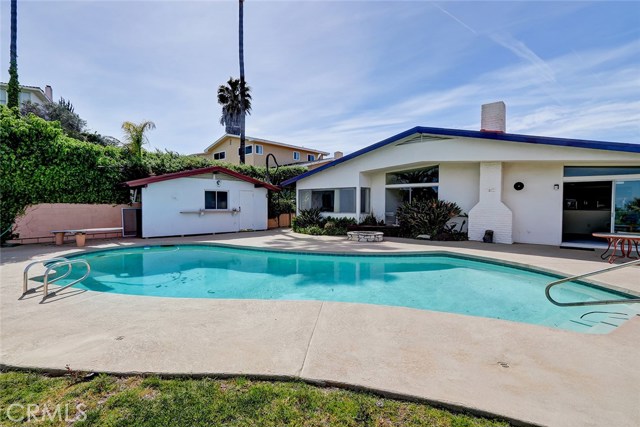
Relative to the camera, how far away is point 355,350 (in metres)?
3.12

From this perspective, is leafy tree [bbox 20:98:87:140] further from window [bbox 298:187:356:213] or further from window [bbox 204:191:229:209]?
window [bbox 298:187:356:213]

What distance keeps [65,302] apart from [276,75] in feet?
39.7

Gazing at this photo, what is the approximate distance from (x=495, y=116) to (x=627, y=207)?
5673 millimetres

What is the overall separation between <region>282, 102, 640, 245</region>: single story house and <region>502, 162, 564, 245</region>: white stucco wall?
A: 0.03 metres

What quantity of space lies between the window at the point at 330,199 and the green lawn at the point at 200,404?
1303 cm

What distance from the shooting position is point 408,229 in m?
13.6

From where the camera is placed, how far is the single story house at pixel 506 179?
31.8 ft

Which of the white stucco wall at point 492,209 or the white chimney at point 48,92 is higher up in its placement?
the white chimney at point 48,92

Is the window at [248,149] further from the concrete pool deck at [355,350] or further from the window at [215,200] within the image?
the concrete pool deck at [355,350]

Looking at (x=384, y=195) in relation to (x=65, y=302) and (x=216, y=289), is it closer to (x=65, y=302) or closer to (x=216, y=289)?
(x=216, y=289)

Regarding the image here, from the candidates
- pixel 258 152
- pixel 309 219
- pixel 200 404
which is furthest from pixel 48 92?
pixel 200 404

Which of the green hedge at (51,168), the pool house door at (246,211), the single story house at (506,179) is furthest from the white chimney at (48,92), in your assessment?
the single story house at (506,179)

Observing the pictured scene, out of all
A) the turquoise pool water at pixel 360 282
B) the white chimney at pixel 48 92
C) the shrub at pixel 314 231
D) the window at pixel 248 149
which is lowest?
the turquoise pool water at pixel 360 282

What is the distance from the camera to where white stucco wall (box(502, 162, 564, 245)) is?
1084 centimetres
